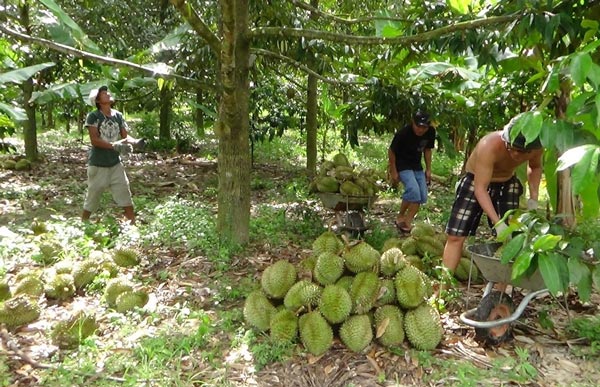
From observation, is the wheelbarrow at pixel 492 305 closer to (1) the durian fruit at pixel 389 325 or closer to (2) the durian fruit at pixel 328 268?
(1) the durian fruit at pixel 389 325

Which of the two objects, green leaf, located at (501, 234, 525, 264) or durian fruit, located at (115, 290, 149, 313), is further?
durian fruit, located at (115, 290, 149, 313)

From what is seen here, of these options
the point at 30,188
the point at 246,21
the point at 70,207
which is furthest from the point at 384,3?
the point at 30,188

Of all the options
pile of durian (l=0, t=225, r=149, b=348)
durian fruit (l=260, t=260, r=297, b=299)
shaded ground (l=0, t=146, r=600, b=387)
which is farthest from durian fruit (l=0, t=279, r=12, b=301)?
durian fruit (l=260, t=260, r=297, b=299)

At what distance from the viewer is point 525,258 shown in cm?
195

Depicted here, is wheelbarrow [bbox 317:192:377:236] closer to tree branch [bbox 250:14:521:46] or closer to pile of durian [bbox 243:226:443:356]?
pile of durian [bbox 243:226:443:356]

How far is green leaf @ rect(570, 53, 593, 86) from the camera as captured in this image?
63.3 inches

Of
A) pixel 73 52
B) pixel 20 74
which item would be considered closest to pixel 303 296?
pixel 73 52

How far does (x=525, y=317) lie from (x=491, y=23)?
1964 mm

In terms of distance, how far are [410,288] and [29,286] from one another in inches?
102

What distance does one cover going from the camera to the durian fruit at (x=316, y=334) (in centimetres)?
266

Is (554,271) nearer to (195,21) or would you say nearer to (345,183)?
(345,183)

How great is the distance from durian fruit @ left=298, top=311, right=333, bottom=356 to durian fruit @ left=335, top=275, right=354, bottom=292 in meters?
0.24

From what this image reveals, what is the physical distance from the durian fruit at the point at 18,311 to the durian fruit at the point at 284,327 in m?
1.57

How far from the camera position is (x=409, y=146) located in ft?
16.9
